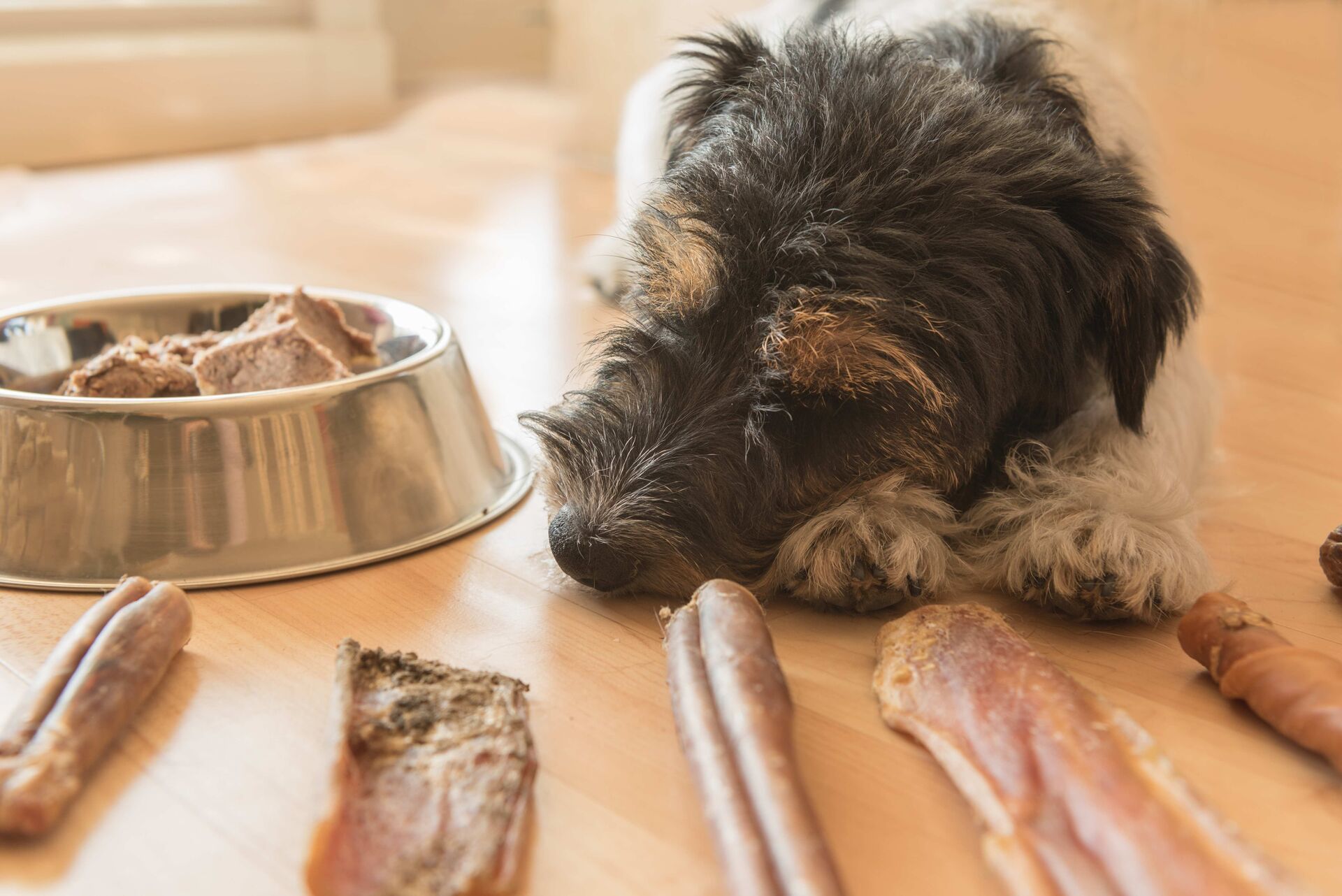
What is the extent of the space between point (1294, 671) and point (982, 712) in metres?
0.45

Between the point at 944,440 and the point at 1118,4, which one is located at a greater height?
the point at 1118,4

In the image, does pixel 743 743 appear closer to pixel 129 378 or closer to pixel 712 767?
pixel 712 767

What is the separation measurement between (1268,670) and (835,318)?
30.8 inches

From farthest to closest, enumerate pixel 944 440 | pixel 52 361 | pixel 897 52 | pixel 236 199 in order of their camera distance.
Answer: pixel 236 199, pixel 52 361, pixel 897 52, pixel 944 440

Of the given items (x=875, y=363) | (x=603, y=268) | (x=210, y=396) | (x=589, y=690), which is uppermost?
(x=875, y=363)

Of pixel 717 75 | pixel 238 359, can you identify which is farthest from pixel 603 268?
pixel 238 359

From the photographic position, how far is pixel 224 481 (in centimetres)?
206

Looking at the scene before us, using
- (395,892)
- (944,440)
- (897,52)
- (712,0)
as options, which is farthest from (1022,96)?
(712,0)

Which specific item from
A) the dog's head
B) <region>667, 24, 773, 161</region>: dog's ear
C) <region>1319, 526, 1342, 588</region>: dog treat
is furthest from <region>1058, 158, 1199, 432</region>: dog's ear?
<region>667, 24, 773, 161</region>: dog's ear

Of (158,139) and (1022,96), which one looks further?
(158,139)

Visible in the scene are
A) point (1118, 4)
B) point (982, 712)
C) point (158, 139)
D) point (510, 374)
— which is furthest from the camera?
point (158, 139)

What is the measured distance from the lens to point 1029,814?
4.60 feet

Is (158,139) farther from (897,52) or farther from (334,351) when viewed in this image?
(897,52)

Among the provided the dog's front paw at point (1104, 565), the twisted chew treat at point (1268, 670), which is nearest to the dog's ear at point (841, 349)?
the dog's front paw at point (1104, 565)
